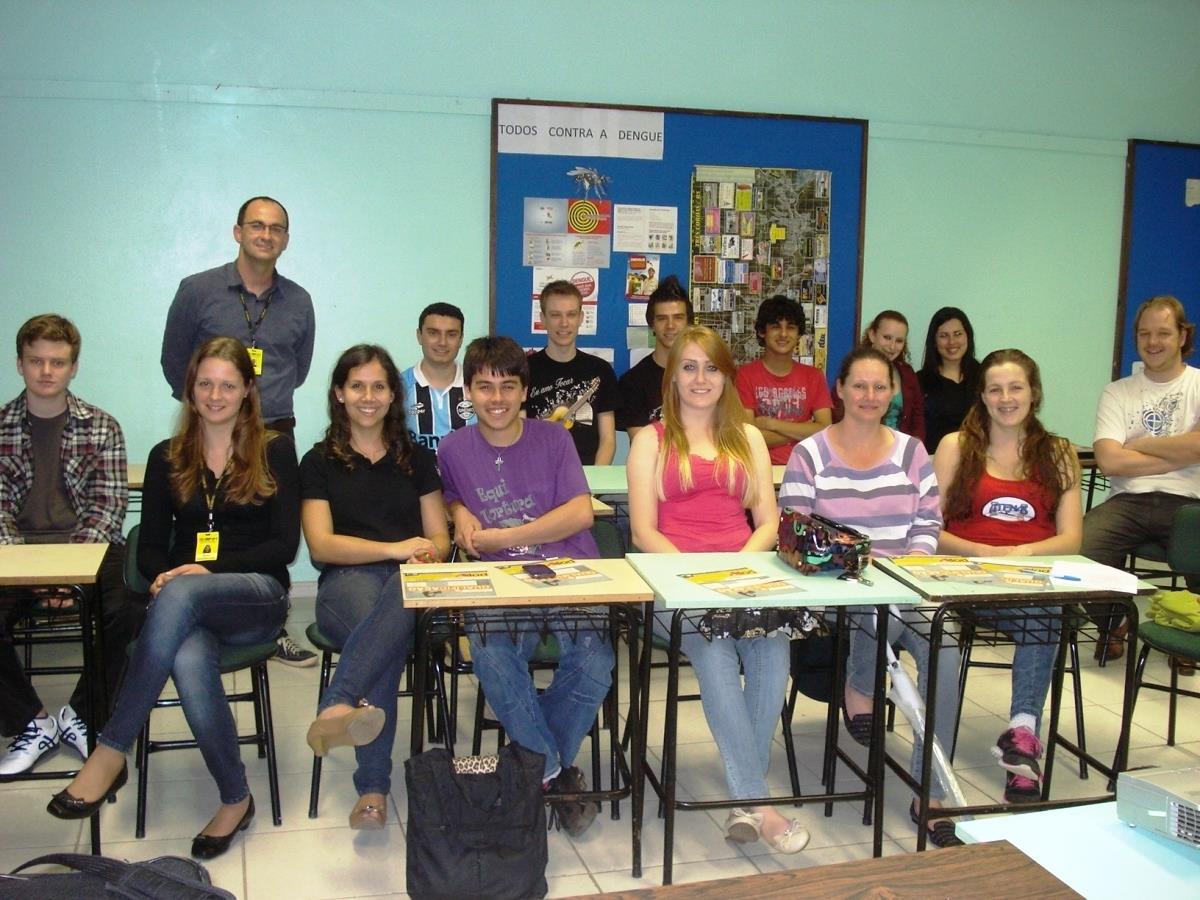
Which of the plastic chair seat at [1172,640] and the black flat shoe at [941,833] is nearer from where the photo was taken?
the black flat shoe at [941,833]

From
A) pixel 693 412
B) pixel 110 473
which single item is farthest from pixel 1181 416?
pixel 110 473

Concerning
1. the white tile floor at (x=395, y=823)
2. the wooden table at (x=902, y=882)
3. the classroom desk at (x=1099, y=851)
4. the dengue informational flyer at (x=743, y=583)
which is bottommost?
the white tile floor at (x=395, y=823)

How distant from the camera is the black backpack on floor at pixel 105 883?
1.19 meters

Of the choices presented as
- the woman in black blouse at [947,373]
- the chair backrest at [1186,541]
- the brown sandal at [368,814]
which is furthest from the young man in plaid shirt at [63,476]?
the woman in black blouse at [947,373]

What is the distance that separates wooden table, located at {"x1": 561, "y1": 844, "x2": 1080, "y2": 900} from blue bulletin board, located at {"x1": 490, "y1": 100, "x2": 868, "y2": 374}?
409 cm

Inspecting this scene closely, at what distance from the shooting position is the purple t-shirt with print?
3.05m

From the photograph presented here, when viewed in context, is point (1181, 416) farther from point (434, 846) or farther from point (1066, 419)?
point (434, 846)

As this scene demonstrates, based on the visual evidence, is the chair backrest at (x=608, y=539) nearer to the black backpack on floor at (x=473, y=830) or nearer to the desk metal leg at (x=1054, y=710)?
the black backpack on floor at (x=473, y=830)

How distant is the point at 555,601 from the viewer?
2342 mm

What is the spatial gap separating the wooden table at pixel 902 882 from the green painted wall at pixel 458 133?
413cm

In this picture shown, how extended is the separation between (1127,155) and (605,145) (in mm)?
3006

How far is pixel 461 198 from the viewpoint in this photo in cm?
498

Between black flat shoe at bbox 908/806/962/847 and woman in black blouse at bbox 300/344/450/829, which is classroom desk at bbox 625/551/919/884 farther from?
woman in black blouse at bbox 300/344/450/829

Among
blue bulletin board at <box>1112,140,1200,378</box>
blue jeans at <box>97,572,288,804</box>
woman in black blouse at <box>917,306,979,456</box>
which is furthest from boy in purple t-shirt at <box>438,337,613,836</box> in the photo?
blue bulletin board at <box>1112,140,1200,378</box>
